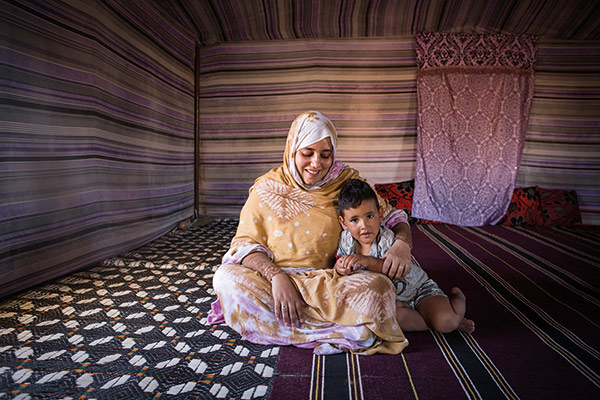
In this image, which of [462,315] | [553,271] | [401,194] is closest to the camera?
[462,315]

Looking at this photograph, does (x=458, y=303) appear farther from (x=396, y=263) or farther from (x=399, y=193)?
(x=399, y=193)

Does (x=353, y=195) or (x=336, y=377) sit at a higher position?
(x=353, y=195)

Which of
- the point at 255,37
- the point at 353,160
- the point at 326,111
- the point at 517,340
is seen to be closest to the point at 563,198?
the point at 353,160

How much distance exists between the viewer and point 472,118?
12.1 ft

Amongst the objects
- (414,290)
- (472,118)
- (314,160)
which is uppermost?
(472,118)

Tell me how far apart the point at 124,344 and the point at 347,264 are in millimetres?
878

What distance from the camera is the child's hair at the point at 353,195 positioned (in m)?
1.40

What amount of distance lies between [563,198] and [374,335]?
341 centimetres

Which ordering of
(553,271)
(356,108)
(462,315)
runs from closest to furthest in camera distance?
(462,315), (553,271), (356,108)

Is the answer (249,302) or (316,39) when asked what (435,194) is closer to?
(316,39)

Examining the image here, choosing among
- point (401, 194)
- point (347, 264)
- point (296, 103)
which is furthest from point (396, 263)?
point (296, 103)

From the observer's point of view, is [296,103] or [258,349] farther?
[296,103]

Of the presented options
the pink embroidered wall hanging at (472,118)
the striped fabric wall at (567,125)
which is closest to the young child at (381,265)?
the pink embroidered wall hanging at (472,118)

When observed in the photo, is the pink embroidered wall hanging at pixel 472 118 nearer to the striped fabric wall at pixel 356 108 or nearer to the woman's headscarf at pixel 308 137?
the striped fabric wall at pixel 356 108
